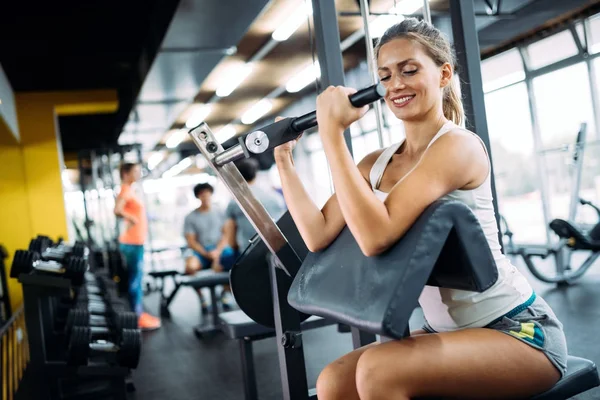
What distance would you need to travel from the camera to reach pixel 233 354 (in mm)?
4035

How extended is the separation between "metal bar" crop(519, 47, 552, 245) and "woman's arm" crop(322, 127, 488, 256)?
6545 millimetres

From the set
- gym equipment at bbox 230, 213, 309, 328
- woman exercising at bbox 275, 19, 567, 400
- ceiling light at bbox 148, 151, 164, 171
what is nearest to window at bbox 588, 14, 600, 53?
woman exercising at bbox 275, 19, 567, 400

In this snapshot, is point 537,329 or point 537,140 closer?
point 537,329

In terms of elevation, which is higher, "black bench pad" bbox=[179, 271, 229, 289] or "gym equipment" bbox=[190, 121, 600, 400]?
"gym equipment" bbox=[190, 121, 600, 400]

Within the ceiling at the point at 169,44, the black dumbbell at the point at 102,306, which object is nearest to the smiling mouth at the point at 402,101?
the ceiling at the point at 169,44

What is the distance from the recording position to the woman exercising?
0.98m

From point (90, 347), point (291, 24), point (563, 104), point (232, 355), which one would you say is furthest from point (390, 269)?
point (563, 104)

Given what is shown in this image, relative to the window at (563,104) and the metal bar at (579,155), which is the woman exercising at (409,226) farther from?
the window at (563,104)

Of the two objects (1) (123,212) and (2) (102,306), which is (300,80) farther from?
(2) (102,306)

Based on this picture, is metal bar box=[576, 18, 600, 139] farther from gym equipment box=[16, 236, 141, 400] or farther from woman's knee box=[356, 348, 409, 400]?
woman's knee box=[356, 348, 409, 400]

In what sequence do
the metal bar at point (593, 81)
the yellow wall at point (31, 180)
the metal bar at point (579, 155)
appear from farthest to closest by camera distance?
the yellow wall at point (31, 180)
the metal bar at point (593, 81)
the metal bar at point (579, 155)

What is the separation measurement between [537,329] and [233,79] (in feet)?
21.7

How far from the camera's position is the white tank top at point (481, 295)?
1.11m

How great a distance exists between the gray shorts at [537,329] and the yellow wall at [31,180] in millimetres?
7124
